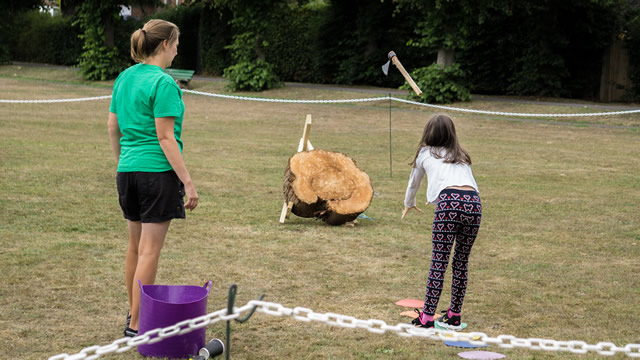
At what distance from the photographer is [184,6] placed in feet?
124

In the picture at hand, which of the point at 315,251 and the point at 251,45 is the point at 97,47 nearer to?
the point at 251,45

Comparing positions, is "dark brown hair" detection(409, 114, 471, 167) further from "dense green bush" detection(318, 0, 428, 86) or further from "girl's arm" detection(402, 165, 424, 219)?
"dense green bush" detection(318, 0, 428, 86)

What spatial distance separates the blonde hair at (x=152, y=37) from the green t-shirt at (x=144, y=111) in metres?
0.09

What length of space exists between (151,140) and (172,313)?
38.0 inches

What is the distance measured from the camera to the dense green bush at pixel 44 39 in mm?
40250

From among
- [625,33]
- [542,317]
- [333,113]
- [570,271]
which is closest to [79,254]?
[542,317]

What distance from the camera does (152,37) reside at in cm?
396

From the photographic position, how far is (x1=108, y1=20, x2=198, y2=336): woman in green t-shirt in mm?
3885

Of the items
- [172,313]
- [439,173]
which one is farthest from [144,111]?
[439,173]

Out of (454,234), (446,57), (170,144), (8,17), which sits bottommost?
(454,234)

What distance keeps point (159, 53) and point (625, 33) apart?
2438cm

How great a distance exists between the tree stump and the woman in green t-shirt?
12.2 ft

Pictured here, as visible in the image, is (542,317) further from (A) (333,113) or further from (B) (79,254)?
(A) (333,113)

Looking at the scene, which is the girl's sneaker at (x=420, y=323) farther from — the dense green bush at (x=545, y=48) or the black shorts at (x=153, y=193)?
the dense green bush at (x=545, y=48)
